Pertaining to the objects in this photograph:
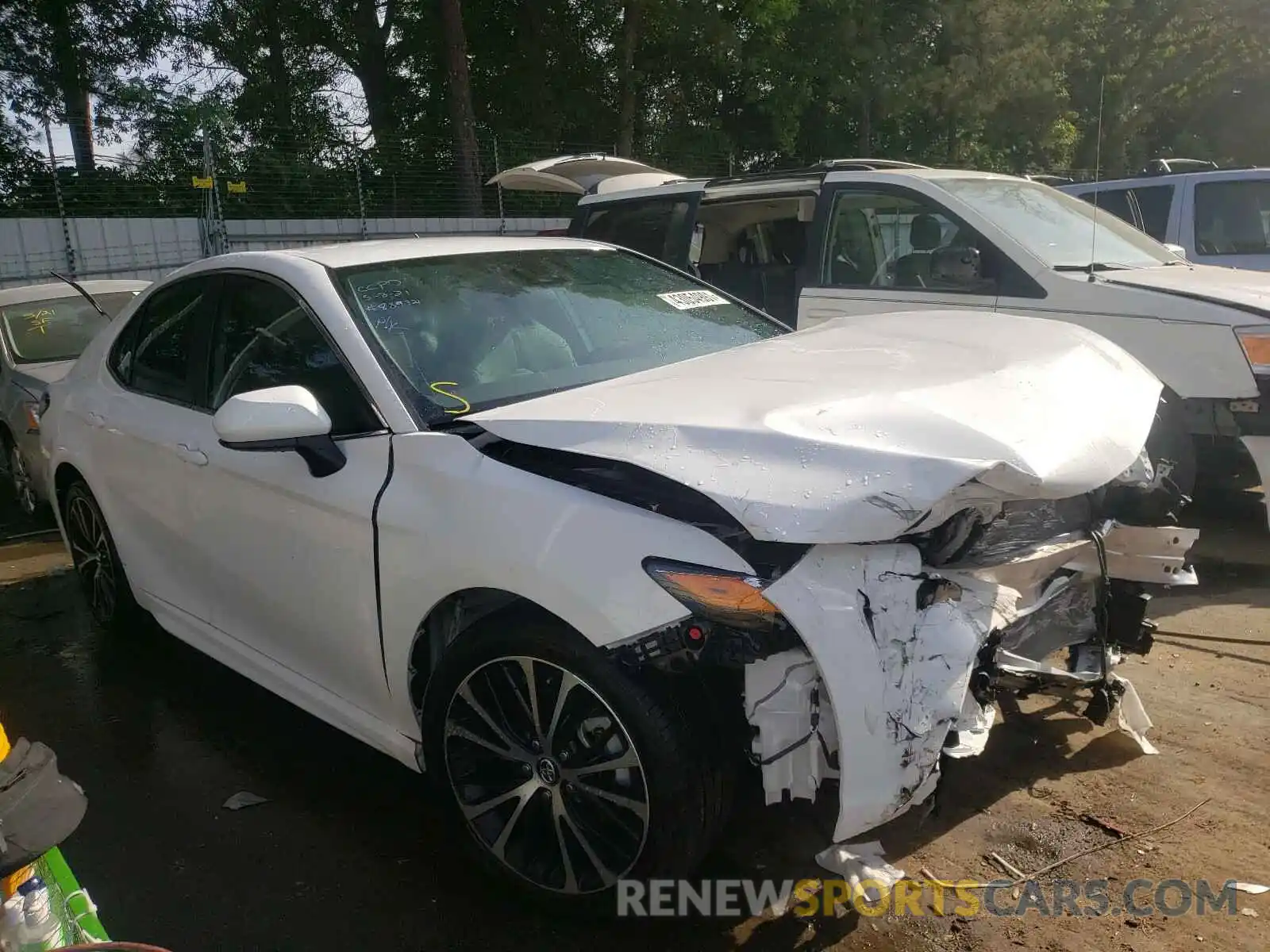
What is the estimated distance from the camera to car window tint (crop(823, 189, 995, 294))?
5738 mm

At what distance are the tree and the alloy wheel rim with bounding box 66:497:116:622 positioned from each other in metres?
Answer: 16.1

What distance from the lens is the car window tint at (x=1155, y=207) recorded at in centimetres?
846

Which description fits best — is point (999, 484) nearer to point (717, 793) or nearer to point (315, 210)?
point (717, 793)

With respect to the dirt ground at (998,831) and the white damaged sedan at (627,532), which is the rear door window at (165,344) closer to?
the white damaged sedan at (627,532)

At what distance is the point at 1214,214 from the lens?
827 cm

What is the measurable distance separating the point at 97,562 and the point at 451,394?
2623mm

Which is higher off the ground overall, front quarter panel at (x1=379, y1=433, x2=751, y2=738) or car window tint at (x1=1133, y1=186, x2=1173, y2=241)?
car window tint at (x1=1133, y1=186, x2=1173, y2=241)

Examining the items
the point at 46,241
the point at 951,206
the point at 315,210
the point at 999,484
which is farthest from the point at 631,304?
the point at 315,210

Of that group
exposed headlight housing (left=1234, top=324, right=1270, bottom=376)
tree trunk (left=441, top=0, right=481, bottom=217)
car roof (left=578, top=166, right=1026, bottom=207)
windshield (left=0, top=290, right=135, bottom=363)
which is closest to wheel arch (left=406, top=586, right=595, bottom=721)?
exposed headlight housing (left=1234, top=324, right=1270, bottom=376)

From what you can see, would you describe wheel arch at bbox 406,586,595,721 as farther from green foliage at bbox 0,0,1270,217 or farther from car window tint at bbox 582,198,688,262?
green foliage at bbox 0,0,1270,217

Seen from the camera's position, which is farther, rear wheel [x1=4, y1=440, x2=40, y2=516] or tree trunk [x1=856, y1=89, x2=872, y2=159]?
tree trunk [x1=856, y1=89, x2=872, y2=159]

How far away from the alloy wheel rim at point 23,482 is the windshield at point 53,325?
0.72 metres

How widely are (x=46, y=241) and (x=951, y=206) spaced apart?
11.3 meters

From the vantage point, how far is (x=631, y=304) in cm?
368
